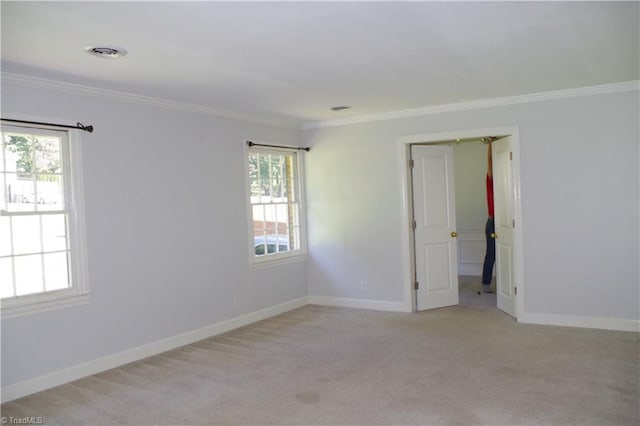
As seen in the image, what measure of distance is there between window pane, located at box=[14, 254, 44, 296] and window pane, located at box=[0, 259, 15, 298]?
1.8 inches

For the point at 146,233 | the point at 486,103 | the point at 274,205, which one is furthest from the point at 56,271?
the point at 486,103

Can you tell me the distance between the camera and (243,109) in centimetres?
546

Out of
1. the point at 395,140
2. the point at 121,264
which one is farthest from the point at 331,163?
the point at 121,264

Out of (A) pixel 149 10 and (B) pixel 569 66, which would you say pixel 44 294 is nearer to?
(A) pixel 149 10

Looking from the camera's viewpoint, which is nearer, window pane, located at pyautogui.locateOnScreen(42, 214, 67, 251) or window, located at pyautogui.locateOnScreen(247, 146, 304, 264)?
window pane, located at pyautogui.locateOnScreen(42, 214, 67, 251)

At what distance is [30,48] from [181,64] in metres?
0.95

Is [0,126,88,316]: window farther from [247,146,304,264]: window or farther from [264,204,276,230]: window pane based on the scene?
[264,204,276,230]: window pane

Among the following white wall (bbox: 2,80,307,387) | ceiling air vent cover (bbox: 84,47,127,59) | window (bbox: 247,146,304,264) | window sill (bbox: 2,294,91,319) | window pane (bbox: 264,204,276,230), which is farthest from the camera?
window pane (bbox: 264,204,276,230)

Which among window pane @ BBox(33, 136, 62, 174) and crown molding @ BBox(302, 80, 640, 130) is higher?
crown molding @ BBox(302, 80, 640, 130)

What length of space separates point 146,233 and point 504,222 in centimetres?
389

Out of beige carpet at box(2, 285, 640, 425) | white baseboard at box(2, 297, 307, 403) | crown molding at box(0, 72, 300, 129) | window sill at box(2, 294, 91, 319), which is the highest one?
crown molding at box(0, 72, 300, 129)

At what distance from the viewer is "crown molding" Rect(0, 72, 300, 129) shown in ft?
12.5

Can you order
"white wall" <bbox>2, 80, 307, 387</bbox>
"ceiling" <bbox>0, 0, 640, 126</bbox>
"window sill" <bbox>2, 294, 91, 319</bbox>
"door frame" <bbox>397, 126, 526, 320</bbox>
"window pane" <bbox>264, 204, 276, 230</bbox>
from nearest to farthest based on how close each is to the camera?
1. "ceiling" <bbox>0, 0, 640, 126</bbox>
2. "window sill" <bbox>2, 294, 91, 319</bbox>
3. "white wall" <bbox>2, 80, 307, 387</bbox>
4. "door frame" <bbox>397, 126, 526, 320</bbox>
5. "window pane" <bbox>264, 204, 276, 230</bbox>

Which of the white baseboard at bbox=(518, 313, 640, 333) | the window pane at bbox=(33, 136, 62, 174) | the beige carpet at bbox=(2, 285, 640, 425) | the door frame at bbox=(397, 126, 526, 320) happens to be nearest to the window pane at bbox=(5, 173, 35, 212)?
the window pane at bbox=(33, 136, 62, 174)
